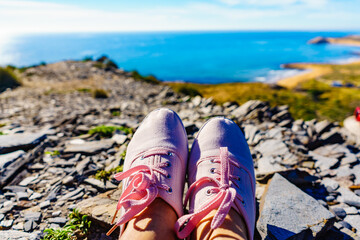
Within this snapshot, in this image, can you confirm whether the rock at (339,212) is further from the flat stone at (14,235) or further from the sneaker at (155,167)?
the flat stone at (14,235)

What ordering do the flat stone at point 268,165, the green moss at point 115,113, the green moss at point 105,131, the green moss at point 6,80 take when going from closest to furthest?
the flat stone at point 268,165 → the green moss at point 105,131 → the green moss at point 115,113 → the green moss at point 6,80

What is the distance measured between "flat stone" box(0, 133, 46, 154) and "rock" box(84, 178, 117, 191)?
1605 mm

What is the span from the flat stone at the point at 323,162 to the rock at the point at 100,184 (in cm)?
306

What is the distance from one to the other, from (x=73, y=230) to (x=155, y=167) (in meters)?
1.04

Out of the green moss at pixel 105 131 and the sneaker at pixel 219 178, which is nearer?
the sneaker at pixel 219 178

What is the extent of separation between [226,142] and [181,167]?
615 mm

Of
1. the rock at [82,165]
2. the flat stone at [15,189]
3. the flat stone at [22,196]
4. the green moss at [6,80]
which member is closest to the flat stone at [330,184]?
the rock at [82,165]

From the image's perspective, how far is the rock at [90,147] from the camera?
3.88 m

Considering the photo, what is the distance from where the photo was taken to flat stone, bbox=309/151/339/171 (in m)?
3.39

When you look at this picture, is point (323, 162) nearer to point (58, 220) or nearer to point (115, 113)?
point (58, 220)

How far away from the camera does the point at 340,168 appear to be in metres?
3.30

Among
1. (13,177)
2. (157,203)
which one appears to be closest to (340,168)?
(157,203)

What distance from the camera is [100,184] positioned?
294 centimetres

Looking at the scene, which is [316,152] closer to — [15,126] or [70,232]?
[70,232]
